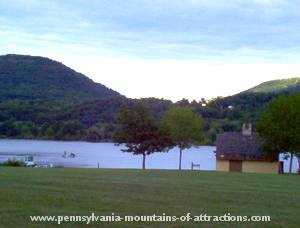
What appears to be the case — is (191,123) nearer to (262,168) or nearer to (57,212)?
(262,168)

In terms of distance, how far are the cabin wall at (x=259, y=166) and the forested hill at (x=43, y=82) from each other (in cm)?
9506

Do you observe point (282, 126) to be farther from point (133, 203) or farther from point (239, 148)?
point (133, 203)

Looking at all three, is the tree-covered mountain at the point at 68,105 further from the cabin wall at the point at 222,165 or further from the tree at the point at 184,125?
the cabin wall at the point at 222,165

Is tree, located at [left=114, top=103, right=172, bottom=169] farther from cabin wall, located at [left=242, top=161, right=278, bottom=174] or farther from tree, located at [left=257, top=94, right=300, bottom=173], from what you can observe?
tree, located at [left=257, top=94, right=300, bottom=173]

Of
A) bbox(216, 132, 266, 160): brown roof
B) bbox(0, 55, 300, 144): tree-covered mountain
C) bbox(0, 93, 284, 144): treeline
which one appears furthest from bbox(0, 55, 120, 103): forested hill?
bbox(216, 132, 266, 160): brown roof

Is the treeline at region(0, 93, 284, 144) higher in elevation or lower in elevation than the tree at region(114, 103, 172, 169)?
higher

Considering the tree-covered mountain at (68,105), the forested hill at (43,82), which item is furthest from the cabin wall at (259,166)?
the forested hill at (43,82)

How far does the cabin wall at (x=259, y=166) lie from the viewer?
67.8 meters

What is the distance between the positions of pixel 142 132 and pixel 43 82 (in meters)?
111

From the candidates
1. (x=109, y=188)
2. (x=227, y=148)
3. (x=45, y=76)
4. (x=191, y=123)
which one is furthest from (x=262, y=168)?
(x=45, y=76)

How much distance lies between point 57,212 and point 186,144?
207ft

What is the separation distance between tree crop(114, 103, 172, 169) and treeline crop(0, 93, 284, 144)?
168 feet

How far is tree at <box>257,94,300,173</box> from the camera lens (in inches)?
2282

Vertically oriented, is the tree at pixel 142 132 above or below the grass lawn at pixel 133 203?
above
